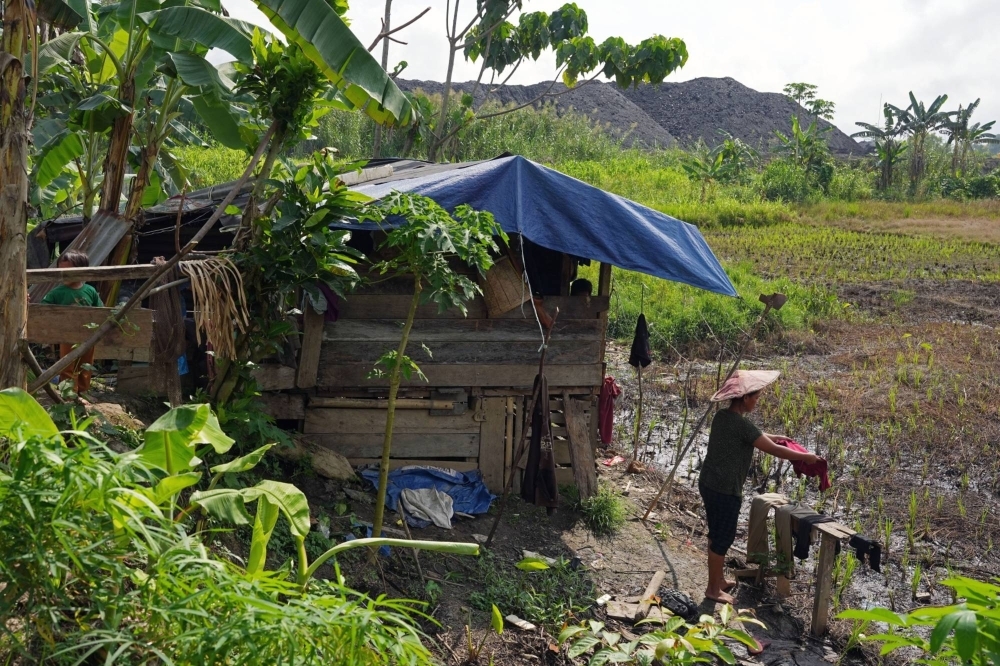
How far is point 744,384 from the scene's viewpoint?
211 inches

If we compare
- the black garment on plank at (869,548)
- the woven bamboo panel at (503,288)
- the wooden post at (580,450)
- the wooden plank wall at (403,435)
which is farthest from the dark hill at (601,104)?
the black garment on plank at (869,548)

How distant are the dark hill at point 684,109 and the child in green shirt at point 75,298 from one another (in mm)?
34280

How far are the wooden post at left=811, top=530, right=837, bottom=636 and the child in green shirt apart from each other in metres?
4.46

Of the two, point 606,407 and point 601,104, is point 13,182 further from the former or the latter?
point 601,104

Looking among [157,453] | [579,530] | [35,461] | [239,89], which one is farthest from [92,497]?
[579,530]

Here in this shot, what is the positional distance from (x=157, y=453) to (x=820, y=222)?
21471 millimetres

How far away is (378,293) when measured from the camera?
6363 mm

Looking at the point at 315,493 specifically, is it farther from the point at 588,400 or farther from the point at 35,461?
the point at 35,461

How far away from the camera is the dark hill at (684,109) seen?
4097 centimetres

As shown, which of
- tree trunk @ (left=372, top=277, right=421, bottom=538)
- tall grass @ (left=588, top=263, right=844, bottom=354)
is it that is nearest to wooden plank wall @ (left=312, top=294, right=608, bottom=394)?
tree trunk @ (left=372, top=277, right=421, bottom=538)

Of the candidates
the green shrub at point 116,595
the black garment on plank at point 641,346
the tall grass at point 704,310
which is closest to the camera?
the green shrub at point 116,595

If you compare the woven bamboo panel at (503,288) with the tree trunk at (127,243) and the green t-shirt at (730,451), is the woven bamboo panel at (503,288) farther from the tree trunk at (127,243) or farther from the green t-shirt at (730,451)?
the tree trunk at (127,243)

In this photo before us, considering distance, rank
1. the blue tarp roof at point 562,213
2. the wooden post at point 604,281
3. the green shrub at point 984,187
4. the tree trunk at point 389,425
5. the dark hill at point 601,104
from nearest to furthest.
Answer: the tree trunk at point 389,425
the blue tarp roof at point 562,213
the wooden post at point 604,281
the green shrub at point 984,187
the dark hill at point 601,104

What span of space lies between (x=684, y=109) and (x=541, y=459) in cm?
4224
